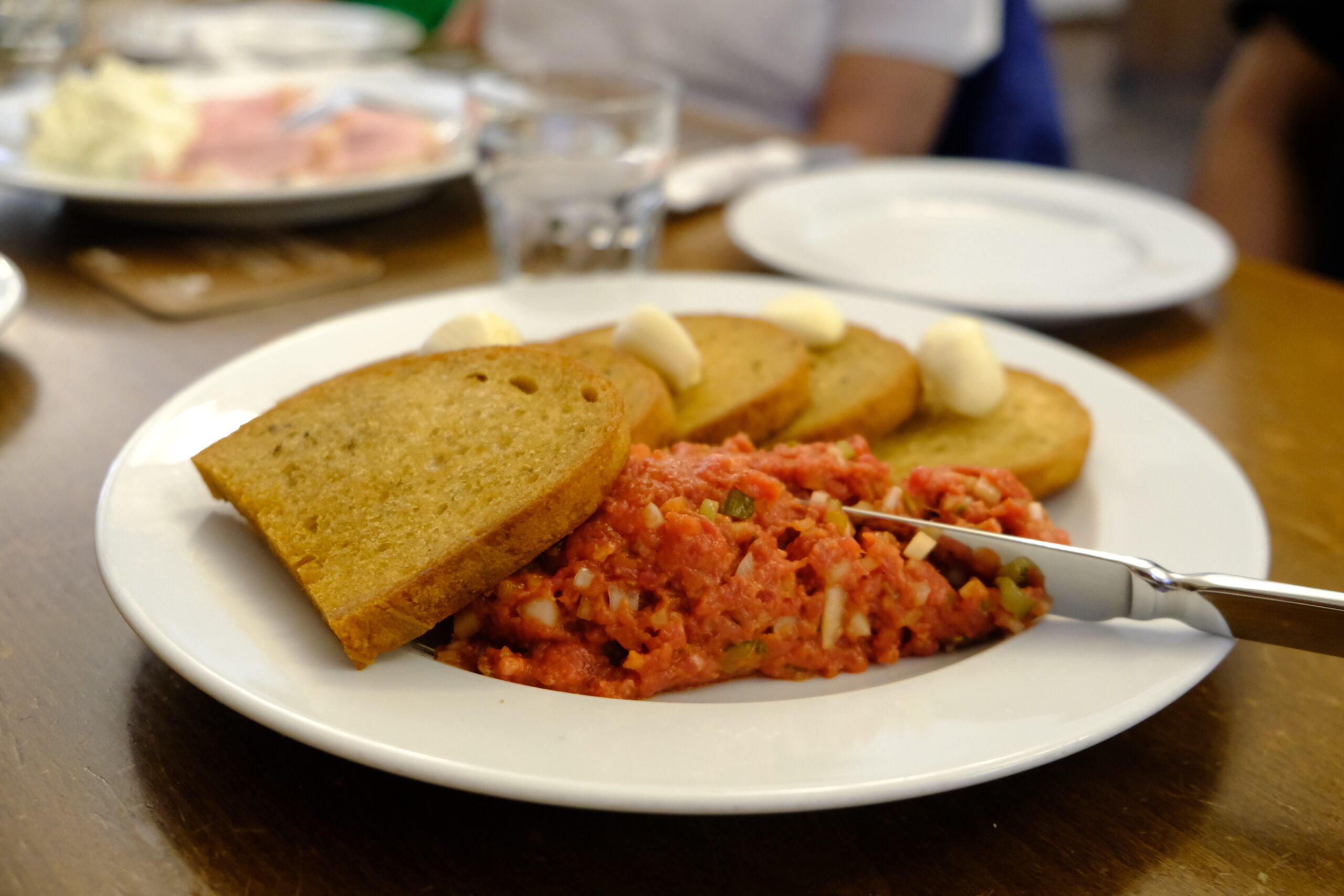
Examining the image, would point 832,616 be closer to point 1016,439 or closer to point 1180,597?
point 1180,597

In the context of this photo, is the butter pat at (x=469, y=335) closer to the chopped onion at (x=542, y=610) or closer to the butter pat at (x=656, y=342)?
the butter pat at (x=656, y=342)

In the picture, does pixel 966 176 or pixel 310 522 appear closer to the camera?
pixel 310 522

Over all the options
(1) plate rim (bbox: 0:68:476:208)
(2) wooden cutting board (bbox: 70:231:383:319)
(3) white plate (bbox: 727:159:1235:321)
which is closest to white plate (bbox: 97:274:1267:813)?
(2) wooden cutting board (bbox: 70:231:383:319)

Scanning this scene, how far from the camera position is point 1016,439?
1436mm

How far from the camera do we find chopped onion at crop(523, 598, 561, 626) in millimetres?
1002

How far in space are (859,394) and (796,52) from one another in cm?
278

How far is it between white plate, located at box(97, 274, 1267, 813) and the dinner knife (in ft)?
0.08

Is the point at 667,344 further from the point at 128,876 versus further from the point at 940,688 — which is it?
the point at 128,876

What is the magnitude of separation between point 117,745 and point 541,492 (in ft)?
1.44

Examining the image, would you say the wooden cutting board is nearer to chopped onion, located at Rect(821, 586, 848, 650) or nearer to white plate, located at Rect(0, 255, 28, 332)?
white plate, located at Rect(0, 255, 28, 332)

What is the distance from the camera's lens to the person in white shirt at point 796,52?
369 centimetres

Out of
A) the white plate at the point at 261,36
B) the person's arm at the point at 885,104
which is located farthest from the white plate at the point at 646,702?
the white plate at the point at 261,36

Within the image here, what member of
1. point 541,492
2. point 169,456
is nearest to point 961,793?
point 541,492

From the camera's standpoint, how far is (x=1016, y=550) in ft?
3.51
